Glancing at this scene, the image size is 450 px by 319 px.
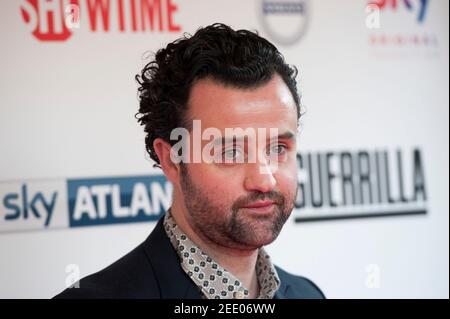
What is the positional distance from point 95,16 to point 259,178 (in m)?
0.94

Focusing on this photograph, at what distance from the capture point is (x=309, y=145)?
85.7 inches

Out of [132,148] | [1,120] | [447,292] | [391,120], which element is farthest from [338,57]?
[1,120]

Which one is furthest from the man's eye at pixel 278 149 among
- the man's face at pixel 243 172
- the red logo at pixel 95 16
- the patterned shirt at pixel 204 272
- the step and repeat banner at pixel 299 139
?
the red logo at pixel 95 16

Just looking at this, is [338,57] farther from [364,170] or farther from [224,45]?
[224,45]

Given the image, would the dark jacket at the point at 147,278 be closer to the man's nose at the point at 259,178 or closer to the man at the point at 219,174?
the man at the point at 219,174

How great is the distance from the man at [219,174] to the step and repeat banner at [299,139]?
585 mm

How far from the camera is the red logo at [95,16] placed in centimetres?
187

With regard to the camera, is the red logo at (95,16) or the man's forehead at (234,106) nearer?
the man's forehead at (234,106)

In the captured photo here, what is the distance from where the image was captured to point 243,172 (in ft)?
4.16

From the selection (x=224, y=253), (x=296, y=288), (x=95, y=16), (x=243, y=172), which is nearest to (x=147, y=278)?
(x=224, y=253)

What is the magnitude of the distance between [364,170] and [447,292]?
0.58 m

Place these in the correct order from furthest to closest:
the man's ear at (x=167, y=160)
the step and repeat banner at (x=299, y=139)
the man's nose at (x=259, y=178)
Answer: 1. the step and repeat banner at (x=299, y=139)
2. the man's ear at (x=167, y=160)
3. the man's nose at (x=259, y=178)

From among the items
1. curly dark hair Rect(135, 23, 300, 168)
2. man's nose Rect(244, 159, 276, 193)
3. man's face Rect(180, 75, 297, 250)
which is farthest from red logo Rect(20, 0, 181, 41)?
man's nose Rect(244, 159, 276, 193)

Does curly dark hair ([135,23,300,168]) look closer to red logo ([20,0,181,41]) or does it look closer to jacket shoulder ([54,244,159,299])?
jacket shoulder ([54,244,159,299])
